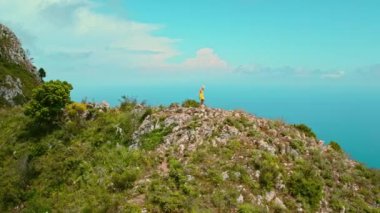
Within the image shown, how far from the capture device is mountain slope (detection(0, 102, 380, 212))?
17891 mm

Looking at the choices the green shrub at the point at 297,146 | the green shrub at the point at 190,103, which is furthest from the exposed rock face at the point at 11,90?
the green shrub at the point at 297,146

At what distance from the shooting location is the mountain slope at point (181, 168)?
1789cm

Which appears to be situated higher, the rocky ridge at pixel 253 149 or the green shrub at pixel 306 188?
the rocky ridge at pixel 253 149

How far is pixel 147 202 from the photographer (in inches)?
653

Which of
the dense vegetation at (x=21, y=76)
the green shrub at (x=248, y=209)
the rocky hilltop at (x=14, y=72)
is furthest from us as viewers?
the dense vegetation at (x=21, y=76)

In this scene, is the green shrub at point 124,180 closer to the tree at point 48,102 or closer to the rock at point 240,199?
the rock at point 240,199

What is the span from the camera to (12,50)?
10169cm

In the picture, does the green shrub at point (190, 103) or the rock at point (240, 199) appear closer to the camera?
the rock at point (240, 199)

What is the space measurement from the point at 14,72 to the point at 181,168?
8936cm

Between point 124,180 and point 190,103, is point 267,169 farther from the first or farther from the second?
point 190,103

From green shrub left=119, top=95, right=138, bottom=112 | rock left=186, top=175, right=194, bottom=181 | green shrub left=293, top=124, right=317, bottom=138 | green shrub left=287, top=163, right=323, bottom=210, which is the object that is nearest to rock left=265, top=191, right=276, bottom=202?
green shrub left=287, top=163, right=323, bottom=210

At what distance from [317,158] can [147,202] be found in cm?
1280

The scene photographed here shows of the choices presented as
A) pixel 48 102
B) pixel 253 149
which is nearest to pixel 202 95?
pixel 253 149

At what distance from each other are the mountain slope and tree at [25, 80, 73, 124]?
4.52ft
